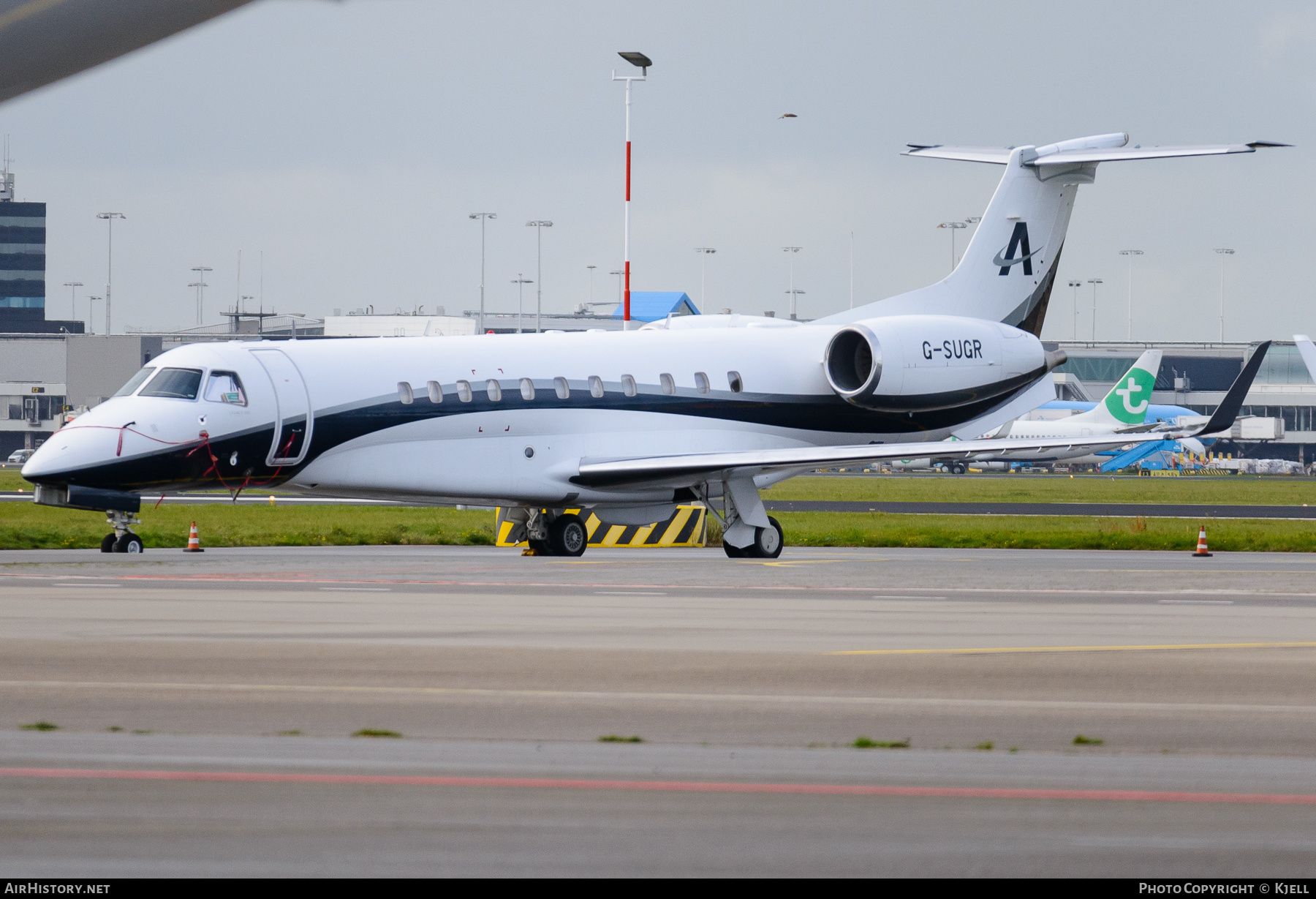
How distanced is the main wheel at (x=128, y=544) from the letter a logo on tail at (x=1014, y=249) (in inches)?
726

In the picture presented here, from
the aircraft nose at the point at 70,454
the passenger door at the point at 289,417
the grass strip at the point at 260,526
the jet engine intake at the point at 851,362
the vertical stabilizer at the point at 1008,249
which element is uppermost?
the vertical stabilizer at the point at 1008,249

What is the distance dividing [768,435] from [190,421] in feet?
37.0

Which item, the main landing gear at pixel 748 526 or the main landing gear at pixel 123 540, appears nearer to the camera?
the main landing gear at pixel 123 540

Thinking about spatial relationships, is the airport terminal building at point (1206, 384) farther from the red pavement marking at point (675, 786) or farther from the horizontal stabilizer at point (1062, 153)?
the red pavement marking at point (675, 786)

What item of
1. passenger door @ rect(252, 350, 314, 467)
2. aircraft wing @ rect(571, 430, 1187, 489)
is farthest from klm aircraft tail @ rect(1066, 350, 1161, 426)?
passenger door @ rect(252, 350, 314, 467)

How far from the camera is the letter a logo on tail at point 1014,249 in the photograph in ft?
117

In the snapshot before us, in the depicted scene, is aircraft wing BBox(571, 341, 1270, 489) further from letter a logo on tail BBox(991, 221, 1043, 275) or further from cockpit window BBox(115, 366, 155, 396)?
cockpit window BBox(115, 366, 155, 396)

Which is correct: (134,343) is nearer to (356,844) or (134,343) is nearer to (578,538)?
(578,538)

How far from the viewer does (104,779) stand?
26.9ft

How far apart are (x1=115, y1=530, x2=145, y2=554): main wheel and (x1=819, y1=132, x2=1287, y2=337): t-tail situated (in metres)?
14.7

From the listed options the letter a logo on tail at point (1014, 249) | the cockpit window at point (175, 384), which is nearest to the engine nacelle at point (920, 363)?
the letter a logo on tail at point (1014, 249)

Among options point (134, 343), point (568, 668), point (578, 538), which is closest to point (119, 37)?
point (568, 668)

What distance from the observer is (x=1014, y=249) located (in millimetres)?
35625
